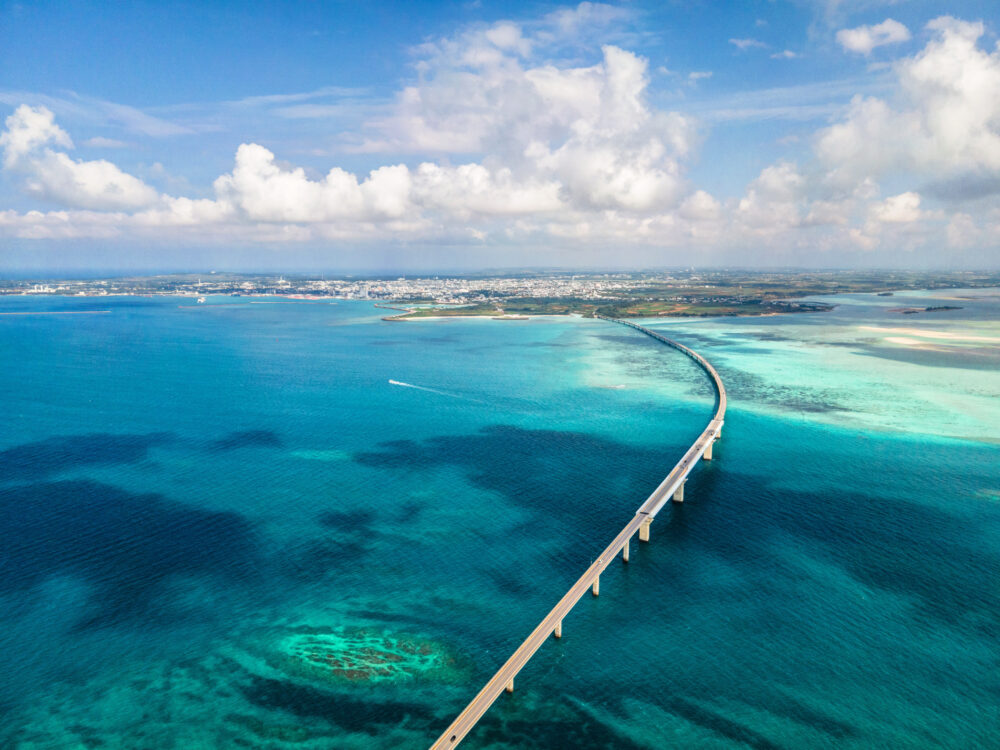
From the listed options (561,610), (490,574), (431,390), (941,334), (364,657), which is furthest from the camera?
(941,334)

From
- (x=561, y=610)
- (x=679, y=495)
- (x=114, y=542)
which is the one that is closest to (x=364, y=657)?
(x=561, y=610)

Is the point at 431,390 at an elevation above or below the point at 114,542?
above

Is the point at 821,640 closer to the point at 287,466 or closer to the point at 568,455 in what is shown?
the point at 568,455

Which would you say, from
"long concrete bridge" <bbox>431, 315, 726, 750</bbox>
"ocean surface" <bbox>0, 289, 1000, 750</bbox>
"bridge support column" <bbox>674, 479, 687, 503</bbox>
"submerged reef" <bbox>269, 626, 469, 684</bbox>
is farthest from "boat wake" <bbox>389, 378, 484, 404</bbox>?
"submerged reef" <bbox>269, 626, 469, 684</bbox>

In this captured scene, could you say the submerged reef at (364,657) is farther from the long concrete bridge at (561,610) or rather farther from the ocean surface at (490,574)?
the long concrete bridge at (561,610)

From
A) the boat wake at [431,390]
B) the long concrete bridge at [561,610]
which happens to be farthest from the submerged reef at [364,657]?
the boat wake at [431,390]

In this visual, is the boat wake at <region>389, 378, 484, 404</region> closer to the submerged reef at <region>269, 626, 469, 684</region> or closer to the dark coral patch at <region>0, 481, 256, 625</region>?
the dark coral patch at <region>0, 481, 256, 625</region>

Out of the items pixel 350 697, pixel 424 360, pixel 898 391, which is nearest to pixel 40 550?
pixel 350 697

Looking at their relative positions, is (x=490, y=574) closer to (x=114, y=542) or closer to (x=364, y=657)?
(x=364, y=657)
